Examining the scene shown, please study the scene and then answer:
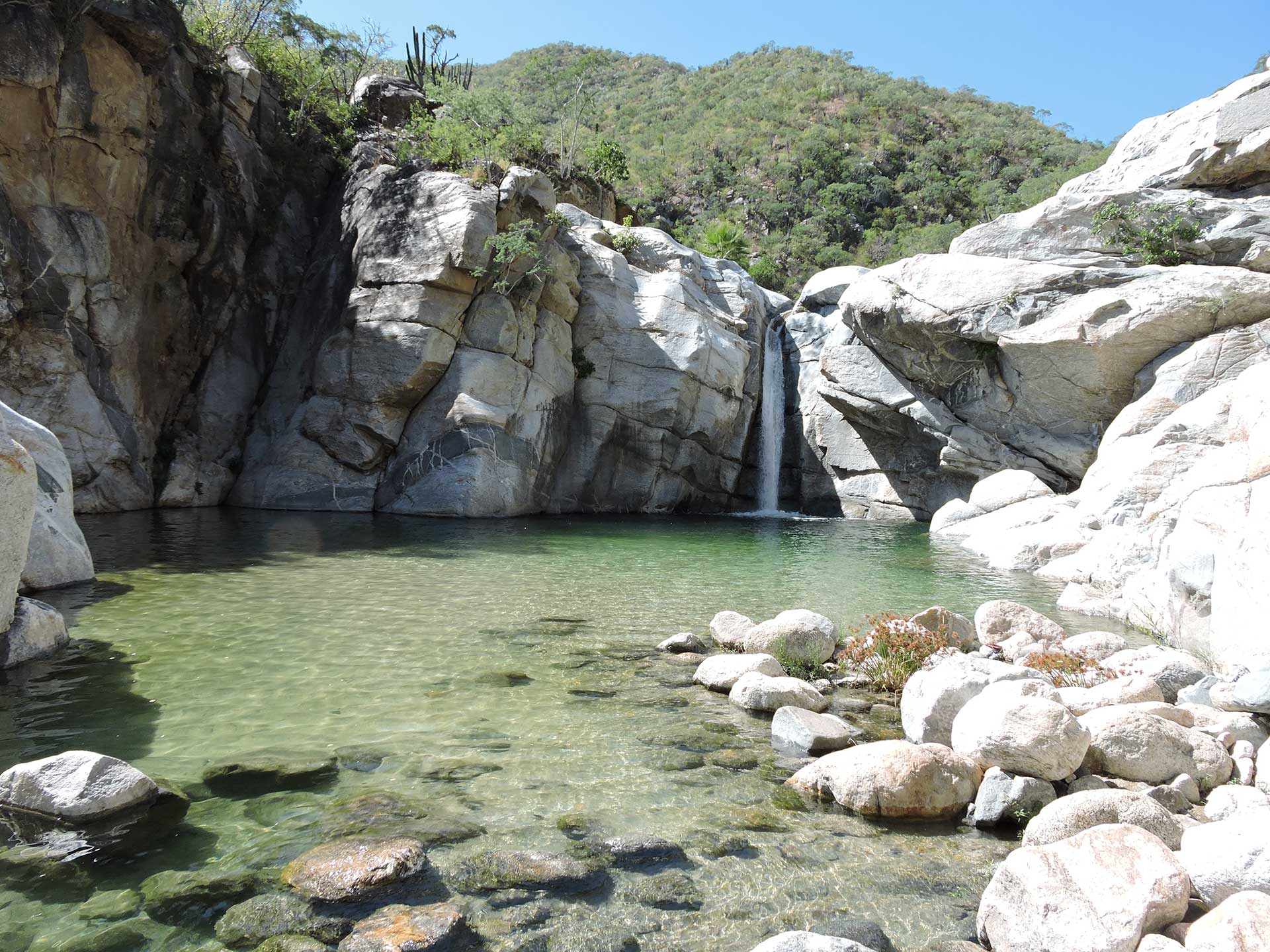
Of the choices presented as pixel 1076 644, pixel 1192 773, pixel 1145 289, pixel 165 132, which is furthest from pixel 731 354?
pixel 1192 773

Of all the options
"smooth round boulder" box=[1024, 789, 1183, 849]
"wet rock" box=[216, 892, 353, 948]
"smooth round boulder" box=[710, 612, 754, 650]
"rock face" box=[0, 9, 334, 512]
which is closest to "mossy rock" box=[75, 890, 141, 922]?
"wet rock" box=[216, 892, 353, 948]

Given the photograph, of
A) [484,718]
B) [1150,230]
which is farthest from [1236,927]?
[1150,230]

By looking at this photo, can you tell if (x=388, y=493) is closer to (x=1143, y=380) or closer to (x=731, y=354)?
(x=731, y=354)

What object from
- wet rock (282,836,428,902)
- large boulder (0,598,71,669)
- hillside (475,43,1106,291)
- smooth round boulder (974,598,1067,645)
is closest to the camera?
wet rock (282,836,428,902)

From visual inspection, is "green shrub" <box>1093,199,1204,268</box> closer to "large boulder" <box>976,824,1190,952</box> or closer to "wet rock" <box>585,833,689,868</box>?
"large boulder" <box>976,824,1190,952</box>

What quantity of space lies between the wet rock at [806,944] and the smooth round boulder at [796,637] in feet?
18.1

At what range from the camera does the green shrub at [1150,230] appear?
24.5 meters

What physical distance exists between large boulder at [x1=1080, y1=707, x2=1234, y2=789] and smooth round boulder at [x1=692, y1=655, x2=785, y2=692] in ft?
9.37

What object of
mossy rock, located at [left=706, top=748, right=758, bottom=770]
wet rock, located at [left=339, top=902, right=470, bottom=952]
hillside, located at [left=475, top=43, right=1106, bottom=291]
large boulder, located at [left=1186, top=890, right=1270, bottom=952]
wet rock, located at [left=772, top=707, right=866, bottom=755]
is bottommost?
mossy rock, located at [left=706, top=748, right=758, bottom=770]

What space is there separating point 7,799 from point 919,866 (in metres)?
5.37

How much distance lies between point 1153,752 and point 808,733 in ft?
7.81

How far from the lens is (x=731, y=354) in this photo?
30172 millimetres

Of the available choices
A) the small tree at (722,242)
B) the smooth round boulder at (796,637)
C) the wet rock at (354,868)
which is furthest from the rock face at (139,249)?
the wet rock at (354,868)

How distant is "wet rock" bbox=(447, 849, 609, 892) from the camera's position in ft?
15.1
